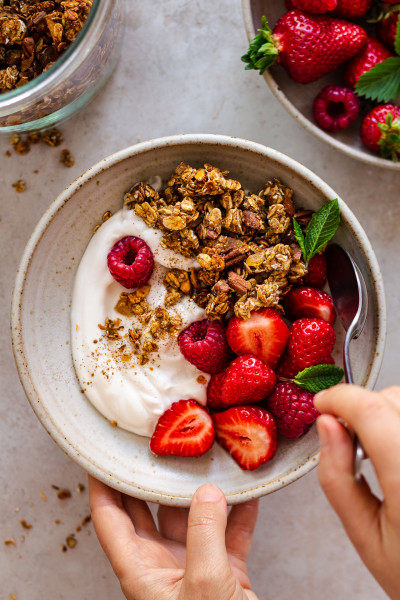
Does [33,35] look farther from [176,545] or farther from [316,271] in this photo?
[176,545]

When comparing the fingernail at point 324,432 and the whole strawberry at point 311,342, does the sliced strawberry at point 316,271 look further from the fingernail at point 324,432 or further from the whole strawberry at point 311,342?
the fingernail at point 324,432

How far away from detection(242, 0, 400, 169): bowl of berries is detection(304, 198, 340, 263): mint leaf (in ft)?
0.57

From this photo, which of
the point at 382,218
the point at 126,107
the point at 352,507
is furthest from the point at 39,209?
the point at 352,507

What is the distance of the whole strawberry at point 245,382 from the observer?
42.3 inches

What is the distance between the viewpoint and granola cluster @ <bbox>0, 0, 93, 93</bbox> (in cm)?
112

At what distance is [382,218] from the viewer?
1324 mm

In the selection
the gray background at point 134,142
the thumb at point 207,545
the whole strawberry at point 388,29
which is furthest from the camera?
the gray background at point 134,142

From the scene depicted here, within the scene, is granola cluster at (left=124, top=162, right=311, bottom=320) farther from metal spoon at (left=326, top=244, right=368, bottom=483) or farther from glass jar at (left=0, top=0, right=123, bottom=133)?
glass jar at (left=0, top=0, right=123, bottom=133)

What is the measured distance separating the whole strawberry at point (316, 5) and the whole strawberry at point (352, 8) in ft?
0.14

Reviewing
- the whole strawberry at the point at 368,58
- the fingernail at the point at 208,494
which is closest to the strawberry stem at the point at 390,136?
the whole strawberry at the point at 368,58

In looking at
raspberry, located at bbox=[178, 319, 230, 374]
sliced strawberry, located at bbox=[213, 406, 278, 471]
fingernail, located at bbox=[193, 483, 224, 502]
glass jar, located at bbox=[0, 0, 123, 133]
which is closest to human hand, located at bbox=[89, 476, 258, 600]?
fingernail, located at bbox=[193, 483, 224, 502]

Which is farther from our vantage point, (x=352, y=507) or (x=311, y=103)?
(x=311, y=103)

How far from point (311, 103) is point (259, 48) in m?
0.18

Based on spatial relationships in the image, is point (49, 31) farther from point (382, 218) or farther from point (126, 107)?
point (382, 218)
